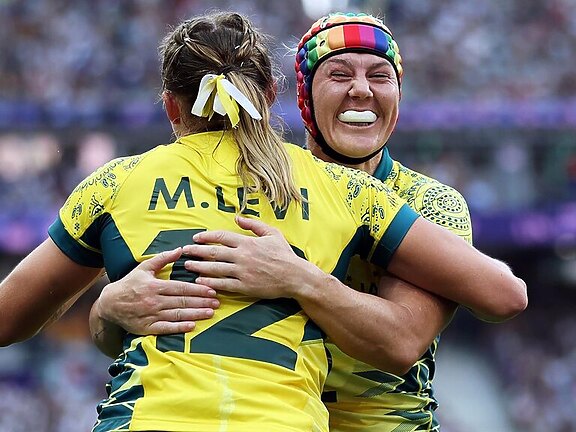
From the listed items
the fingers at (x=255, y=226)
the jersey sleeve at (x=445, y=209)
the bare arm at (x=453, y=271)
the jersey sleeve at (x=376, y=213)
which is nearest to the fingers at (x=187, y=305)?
the fingers at (x=255, y=226)

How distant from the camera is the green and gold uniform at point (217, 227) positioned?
9.29 ft

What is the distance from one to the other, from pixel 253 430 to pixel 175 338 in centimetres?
34

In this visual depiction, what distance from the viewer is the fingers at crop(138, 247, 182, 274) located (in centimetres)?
300

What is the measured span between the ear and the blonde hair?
0.07 ft

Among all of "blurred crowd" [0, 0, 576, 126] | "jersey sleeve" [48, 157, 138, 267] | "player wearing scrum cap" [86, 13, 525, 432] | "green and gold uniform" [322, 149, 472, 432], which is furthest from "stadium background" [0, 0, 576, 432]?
"jersey sleeve" [48, 157, 138, 267]

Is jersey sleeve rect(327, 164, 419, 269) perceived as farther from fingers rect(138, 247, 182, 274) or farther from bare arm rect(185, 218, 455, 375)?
fingers rect(138, 247, 182, 274)

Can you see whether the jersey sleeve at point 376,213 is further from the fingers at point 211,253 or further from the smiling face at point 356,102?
the smiling face at point 356,102

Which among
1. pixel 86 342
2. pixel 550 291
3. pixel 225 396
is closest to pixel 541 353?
pixel 550 291

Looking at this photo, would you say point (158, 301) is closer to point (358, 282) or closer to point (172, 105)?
point (172, 105)

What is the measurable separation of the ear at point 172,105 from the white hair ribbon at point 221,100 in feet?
0.56

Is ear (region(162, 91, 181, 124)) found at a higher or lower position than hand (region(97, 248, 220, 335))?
higher

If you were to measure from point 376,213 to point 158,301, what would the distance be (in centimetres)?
66

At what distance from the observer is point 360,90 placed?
4.14 m

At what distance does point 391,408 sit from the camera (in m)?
3.98
